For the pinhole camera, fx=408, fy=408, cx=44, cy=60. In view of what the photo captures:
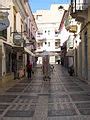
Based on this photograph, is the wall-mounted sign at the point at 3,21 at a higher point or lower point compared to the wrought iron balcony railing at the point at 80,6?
lower

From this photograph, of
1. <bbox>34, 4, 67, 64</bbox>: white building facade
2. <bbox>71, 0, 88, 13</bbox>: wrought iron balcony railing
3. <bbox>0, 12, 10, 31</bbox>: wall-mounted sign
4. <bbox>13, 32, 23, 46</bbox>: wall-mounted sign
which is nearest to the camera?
<bbox>0, 12, 10, 31</bbox>: wall-mounted sign

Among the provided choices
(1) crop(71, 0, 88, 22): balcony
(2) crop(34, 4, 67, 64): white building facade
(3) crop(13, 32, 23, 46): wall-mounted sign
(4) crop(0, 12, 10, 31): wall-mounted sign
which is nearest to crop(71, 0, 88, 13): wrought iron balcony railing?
(1) crop(71, 0, 88, 22): balcony

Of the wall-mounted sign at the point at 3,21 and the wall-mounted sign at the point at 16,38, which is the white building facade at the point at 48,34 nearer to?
the wall-mounted sign at the point at 16,38

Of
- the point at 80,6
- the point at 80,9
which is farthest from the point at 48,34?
the point at 80,9

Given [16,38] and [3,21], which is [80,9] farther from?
[3,21]

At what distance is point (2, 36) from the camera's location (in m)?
29.3

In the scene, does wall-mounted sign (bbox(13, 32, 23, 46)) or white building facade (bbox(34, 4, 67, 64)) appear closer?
wall-mounted sign (bbox(13, 32, 23, 46))

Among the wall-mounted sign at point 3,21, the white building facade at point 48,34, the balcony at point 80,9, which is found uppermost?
the white building facade at point 48,34

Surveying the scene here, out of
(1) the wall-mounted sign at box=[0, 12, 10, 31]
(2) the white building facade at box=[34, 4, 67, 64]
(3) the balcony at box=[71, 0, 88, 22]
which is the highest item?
(2) the white building facade at box=[34, 4, 67, 64]

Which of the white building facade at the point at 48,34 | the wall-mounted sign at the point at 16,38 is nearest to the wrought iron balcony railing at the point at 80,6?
the wall-mounted sign at the point at 16,38

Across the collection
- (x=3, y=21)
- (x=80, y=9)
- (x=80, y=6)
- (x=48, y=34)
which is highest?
(x=48, y=34)

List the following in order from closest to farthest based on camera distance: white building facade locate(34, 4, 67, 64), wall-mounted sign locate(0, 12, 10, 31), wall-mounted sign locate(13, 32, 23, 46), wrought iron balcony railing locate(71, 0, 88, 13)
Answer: wall-mounted sign locate(0, 12, 10, 31), wrought iron balcony railing locate(71, 0, 88, 13), wall-mounted sign locate(13, 32, 23, 46), white building facade locate(34, 4, 67, 64)

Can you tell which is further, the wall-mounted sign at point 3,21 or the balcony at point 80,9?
the balcony at point 80,9

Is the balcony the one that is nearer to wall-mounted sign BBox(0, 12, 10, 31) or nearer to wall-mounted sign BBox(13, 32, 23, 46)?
wall-mounted sign BBox(13, 32, 23, 46)
